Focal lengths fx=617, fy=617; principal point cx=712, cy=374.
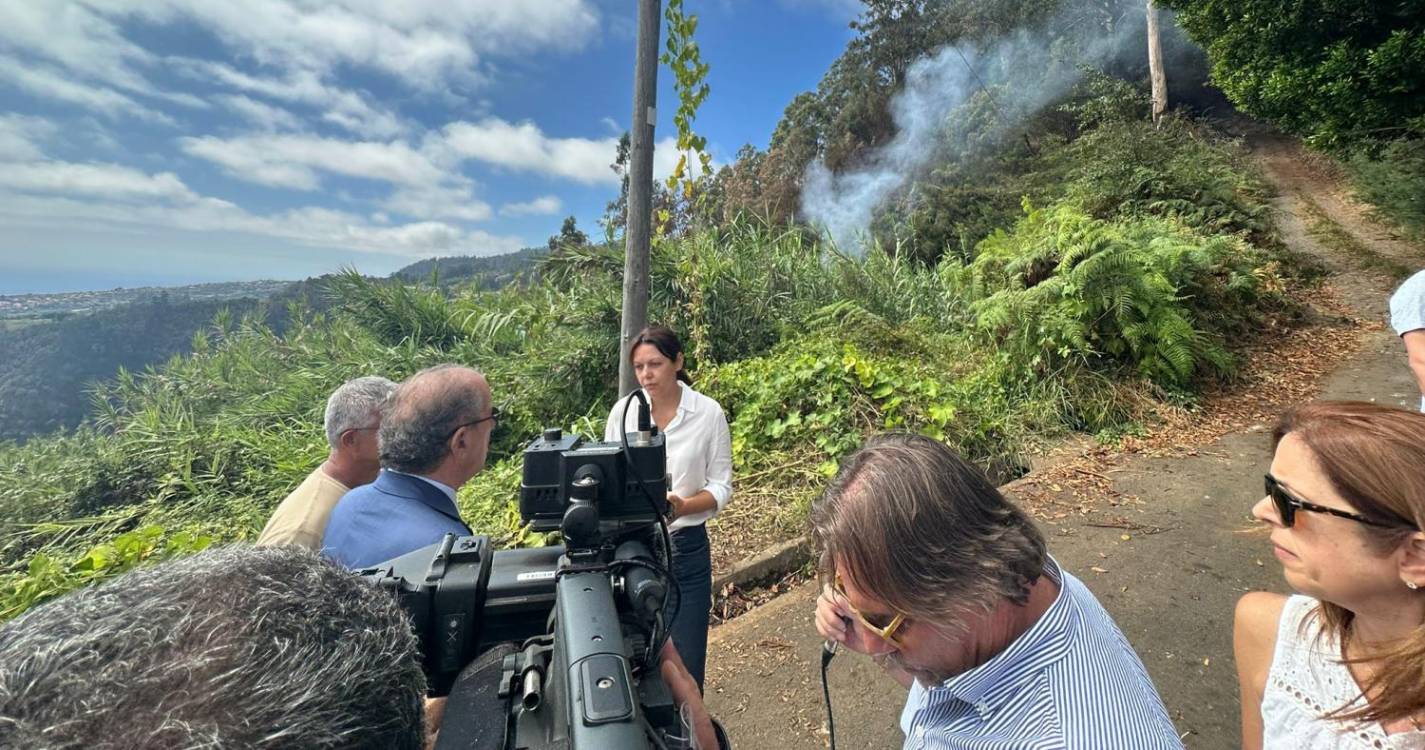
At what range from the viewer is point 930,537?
109cm

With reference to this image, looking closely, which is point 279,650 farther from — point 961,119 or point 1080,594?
point 961,119

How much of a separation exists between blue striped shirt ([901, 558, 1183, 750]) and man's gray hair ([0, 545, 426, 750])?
885 mm

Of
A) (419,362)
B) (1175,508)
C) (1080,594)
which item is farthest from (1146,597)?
(419,362)

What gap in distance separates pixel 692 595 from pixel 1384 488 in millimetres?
2035

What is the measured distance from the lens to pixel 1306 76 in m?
7.74

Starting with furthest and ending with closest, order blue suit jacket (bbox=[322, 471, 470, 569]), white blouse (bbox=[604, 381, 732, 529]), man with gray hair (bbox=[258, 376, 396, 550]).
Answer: white blouse (bbox=[604, 381, 732, 529]) → man with gray hair (bbox=[258, 376, 396, 550]) → blue suit jacket (bbox=[322, 471, 470, 569])

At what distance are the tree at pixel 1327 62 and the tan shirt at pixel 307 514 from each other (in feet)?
35.1

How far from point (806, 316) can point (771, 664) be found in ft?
15.9

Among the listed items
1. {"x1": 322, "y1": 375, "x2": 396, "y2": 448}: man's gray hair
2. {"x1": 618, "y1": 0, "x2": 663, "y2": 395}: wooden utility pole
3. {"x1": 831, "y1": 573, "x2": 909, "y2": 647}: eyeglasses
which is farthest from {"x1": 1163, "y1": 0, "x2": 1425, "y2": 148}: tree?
{"x1": 322, "y1": 375, "x2": 396, "y2": 448}: man's gray hair

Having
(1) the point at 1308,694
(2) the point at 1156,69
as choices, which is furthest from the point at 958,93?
(1) the point at 1308,694

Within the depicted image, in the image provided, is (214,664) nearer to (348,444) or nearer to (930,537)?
(930,537)

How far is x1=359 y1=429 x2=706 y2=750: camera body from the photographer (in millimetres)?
802

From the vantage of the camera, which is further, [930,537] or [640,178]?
[640,178]

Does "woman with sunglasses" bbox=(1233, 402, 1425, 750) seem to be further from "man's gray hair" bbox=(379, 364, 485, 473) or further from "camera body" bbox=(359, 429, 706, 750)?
"man's gray hair" bbox=(379, 364, 485, 473)
